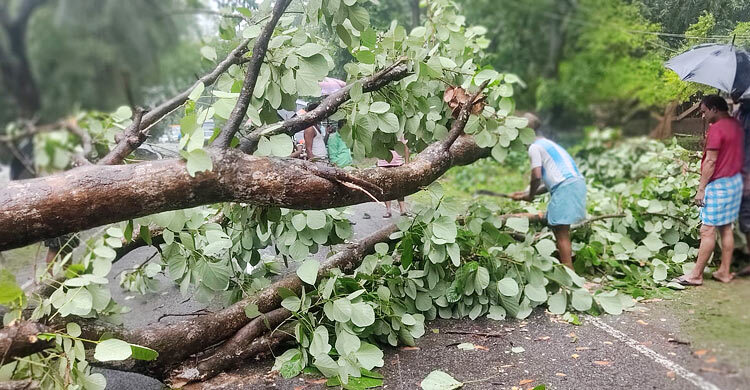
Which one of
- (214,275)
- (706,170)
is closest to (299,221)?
(214,275)

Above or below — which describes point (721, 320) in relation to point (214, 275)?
above

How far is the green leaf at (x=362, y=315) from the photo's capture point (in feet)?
7.12

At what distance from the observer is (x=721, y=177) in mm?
1283

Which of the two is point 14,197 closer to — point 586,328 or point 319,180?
point 319,180

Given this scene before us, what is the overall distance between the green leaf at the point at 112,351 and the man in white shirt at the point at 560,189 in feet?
8.24

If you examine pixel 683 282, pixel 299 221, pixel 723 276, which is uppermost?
pixel 723 276

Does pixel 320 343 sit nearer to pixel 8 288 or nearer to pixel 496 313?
pixel 496 313

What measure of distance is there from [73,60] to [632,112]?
28.9 ft

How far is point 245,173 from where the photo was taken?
5.96 feet

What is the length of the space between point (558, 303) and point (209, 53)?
2.04m

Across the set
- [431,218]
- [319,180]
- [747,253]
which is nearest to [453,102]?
[431,218]

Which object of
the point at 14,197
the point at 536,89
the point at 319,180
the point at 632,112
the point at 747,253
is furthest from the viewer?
the point at 536,89

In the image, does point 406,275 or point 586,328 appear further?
point 406,275

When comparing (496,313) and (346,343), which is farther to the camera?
(496,313)
